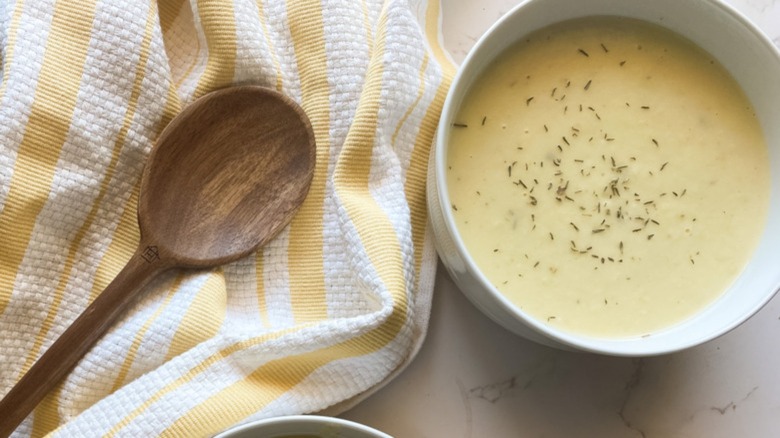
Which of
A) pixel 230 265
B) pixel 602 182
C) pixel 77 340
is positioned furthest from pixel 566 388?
pixel 77 340

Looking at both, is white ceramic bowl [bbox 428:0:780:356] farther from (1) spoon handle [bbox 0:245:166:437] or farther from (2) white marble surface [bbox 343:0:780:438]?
(1) spoon handle [bbox 0:245:166:437]

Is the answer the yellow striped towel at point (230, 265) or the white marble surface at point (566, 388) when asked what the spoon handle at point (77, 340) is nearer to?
the yellow striped towel at point (230, 265)

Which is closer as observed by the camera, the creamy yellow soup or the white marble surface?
the creamy yellow soup

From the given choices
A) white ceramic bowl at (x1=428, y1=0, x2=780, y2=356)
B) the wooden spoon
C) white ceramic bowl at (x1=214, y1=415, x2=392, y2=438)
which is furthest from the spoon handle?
white ceramic bowl at (x1=428, y1=0, x2=780, y2=356)

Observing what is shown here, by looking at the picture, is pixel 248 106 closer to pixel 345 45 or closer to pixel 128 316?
pixel 345 45

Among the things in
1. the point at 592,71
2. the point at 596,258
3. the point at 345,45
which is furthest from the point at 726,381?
the point at 345,45

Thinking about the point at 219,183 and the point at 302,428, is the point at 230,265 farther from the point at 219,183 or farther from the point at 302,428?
the point at 302,428
